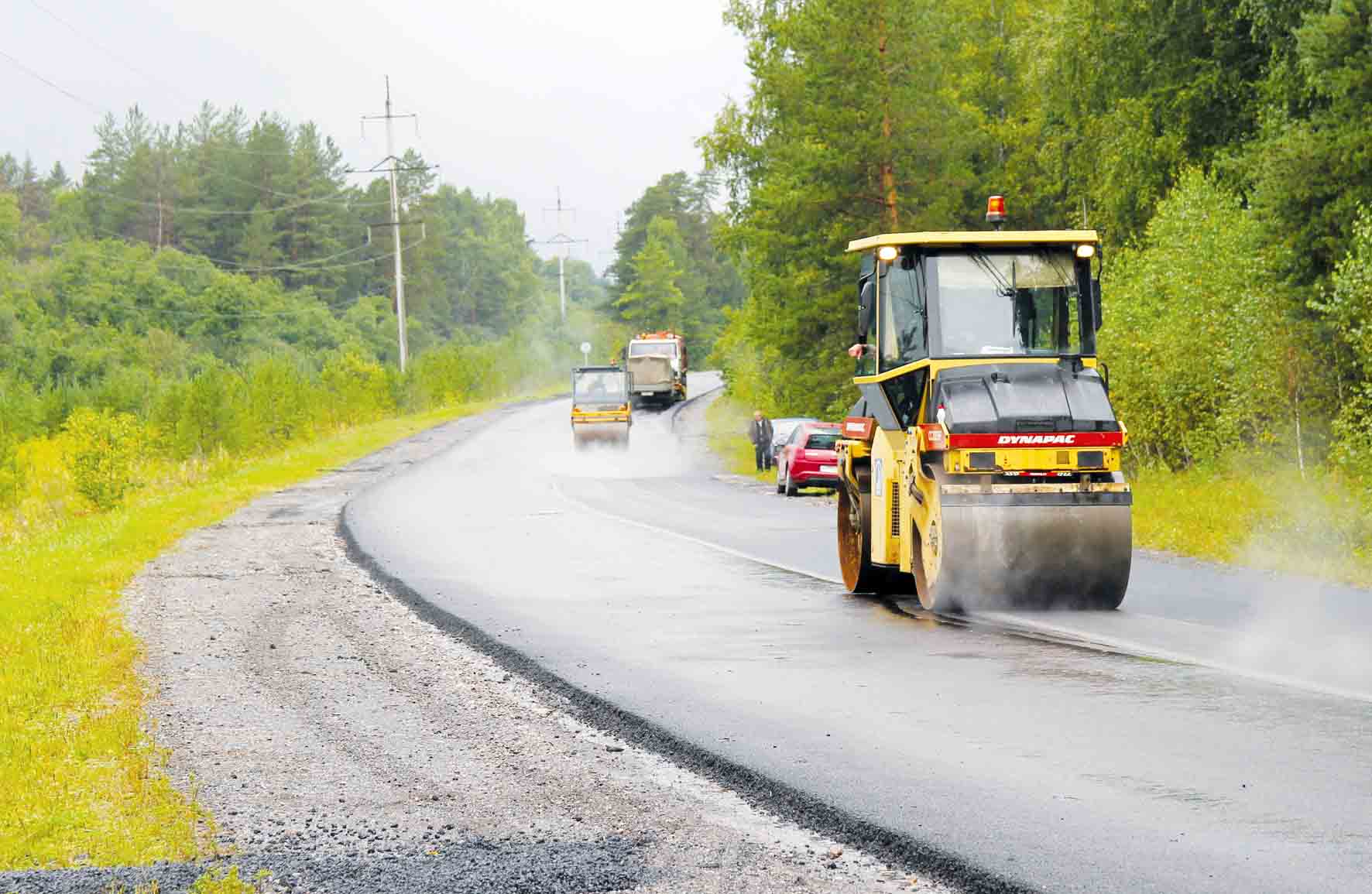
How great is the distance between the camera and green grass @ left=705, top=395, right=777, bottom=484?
39500 millimetres

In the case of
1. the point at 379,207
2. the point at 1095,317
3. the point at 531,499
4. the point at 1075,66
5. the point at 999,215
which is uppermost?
the point at 379,207

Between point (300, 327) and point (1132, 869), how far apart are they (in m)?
100

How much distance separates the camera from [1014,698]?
9445 mm

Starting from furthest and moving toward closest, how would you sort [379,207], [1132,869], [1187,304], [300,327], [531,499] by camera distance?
1. [379,207]
2. [300,327]
3. [531,499]
4. [1187,304]
5. [1132,869]

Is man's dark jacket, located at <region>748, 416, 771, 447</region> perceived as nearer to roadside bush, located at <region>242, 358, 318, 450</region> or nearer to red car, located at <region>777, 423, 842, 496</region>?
red car, located at <region>777, 423, 842, 496</region>

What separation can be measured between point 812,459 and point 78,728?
2217 cm

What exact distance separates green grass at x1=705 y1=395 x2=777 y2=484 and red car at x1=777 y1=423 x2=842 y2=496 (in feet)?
14.7

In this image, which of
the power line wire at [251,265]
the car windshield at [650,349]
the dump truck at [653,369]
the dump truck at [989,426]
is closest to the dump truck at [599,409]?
the dump truck at [653,369]

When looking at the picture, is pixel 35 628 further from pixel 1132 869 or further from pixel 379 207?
pixel 379 207

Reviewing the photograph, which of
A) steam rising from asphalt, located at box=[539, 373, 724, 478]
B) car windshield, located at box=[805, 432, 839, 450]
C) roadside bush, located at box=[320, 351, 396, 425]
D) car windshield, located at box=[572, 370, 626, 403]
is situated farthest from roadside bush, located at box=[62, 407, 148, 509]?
roadside bush, located at box=[320, 351, 396, 425]

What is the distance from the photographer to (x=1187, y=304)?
80.2ft

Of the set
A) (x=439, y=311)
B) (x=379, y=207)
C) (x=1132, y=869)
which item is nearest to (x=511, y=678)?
(x=1132, y=869)

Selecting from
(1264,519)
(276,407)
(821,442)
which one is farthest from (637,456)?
(1264,519)

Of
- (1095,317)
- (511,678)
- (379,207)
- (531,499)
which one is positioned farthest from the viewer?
(379,207)
